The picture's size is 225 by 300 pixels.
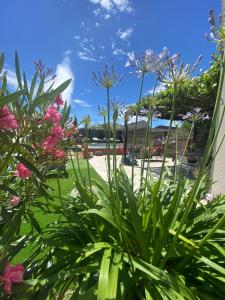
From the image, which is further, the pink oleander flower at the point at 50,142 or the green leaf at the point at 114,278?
the pink oleander flower at the point at 50,142

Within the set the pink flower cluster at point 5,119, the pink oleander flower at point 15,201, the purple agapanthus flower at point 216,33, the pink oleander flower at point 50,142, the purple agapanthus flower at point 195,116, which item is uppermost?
the purple agapanthus flower at point 216,33

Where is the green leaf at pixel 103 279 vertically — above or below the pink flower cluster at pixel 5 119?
below

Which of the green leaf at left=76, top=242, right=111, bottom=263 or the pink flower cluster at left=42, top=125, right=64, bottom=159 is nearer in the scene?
the green leaf at left=76, top=242, right=111, bottom=263

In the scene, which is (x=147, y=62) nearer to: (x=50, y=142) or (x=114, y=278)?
(x=50, y=142)

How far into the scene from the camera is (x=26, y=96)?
4.83 ft

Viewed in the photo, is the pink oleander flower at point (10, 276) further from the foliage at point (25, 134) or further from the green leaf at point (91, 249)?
the green leaf at point (91, 249)

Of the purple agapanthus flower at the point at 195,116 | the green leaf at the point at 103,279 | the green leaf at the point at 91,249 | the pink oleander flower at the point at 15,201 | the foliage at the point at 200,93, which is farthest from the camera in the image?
the foliage at the point at 200,93

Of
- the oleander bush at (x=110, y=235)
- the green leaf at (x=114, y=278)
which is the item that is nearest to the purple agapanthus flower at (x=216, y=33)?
the oleander bush at (x=110, y=235)

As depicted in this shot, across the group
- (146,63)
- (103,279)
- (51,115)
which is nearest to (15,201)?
(51,115)

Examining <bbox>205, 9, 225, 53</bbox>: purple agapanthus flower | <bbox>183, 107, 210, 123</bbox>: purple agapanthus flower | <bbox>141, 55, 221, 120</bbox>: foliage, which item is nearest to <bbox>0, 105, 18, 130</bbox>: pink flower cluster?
<bbox>205, 9, 225, 53</bbox>: purple agapanthus flower

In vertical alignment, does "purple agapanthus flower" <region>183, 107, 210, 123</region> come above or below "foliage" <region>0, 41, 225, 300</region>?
above

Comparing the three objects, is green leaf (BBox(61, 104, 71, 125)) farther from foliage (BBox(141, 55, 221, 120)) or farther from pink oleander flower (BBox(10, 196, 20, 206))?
foliage (BBox(141, 55, 221, 120))

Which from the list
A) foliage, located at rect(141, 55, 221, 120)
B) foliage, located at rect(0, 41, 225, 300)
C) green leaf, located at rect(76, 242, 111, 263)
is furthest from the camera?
foliage, located at rect(141, 55, 221, 120)

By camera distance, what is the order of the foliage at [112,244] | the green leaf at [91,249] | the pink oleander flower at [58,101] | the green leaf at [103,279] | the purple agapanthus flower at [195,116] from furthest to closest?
the purple agapanthus flower at [195,116] < the pink oleander flower at [58,101] < the green leaf at [91,249] < the foliage at [112,244] < the green leaf at [103,279]
